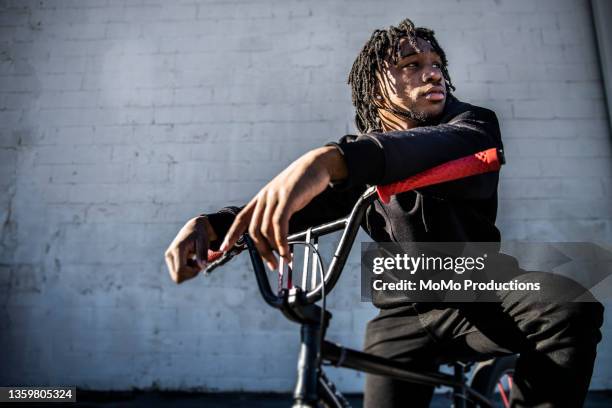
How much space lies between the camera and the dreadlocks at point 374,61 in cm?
135

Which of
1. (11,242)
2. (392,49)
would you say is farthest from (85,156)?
(392,49)

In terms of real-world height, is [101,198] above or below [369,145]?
above

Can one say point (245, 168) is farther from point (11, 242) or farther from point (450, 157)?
point (450, 157)

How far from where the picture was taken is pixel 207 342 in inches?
122

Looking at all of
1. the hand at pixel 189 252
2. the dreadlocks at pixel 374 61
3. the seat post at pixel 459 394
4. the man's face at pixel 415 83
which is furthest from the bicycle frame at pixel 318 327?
the dreadlocks at pixel 374 61

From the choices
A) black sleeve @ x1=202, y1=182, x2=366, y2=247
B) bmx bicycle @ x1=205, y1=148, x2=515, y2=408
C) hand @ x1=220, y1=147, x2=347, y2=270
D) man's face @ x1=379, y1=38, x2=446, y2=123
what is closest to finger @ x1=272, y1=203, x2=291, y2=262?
hand @ x1=220, y1=147, x2=347, y2=270

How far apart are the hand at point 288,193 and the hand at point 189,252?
0.24 m

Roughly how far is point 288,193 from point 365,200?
175 mm

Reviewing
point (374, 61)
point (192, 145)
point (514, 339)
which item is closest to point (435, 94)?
point (374, 61)

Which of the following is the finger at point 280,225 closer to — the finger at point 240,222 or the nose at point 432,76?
the finger at point 240,222

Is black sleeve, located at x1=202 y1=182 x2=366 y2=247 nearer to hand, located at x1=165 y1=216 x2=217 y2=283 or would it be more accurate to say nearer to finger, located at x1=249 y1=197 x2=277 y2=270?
hand, located at x1=165 y1=216 x2=217 y2=283

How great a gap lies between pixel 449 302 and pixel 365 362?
0.36m

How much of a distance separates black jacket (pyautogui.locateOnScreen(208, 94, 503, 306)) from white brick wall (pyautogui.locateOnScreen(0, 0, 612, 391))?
2025 millimetres

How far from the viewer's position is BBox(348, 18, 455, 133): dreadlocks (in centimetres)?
135
